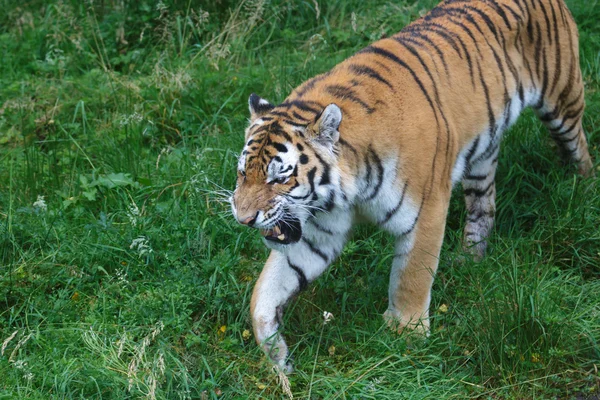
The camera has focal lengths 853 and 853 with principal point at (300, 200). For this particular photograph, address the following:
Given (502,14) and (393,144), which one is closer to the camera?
(393,144)

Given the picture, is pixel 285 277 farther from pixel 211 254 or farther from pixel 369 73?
pixel 369 73

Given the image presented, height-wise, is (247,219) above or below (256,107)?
below

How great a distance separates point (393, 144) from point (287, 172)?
0.53 meters

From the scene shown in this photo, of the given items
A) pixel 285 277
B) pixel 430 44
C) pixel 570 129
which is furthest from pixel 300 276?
pixel 570 129

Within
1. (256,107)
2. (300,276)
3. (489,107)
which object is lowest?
(300,276)

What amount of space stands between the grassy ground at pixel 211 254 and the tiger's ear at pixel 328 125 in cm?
98

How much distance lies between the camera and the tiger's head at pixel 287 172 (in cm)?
342

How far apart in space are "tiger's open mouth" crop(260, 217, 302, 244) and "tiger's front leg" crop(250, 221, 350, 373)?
0.15m

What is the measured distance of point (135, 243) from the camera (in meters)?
4.15

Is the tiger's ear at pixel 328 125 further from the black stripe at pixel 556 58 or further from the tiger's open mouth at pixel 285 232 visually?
the black stripe at pixel 556 58

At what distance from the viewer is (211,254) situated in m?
4.44

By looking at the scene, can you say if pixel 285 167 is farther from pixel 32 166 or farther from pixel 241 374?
pixel 32 166

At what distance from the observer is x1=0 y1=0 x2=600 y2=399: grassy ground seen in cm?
368

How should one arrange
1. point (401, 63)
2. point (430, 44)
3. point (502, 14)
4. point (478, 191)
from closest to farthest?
point (401, 63), point (430, 44), point (502, 14), point (478, 191)
